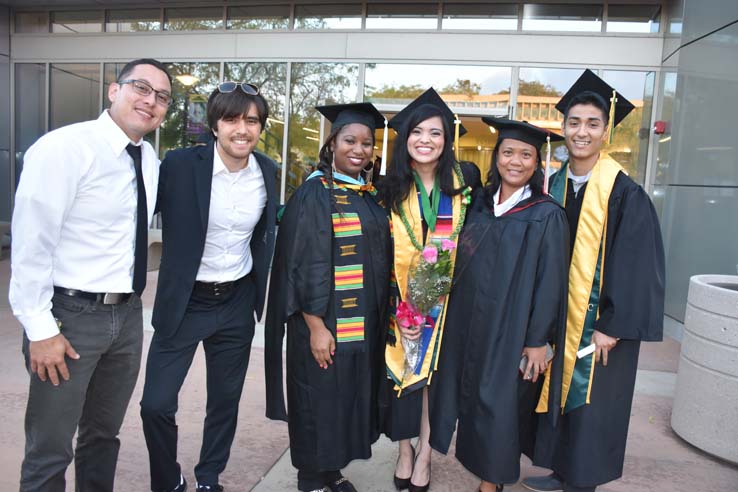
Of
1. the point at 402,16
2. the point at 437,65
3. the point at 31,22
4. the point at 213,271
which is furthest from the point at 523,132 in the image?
the point at 31,22

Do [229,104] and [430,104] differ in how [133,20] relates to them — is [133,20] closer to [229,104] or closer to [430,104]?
[229,104]

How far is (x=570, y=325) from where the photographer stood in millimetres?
2701

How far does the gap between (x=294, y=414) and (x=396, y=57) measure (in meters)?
6.99

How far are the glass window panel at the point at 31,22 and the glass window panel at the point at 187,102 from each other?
2.88 metres

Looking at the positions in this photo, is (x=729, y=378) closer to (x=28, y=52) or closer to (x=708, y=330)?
(x=708, y=330)

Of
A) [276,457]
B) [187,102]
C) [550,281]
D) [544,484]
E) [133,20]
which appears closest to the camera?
[550,281]

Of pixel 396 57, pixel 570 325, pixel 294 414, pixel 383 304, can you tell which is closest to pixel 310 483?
pixel 294 414

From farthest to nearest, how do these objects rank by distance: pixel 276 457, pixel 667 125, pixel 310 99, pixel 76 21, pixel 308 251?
pixel 76 21, pixel 310 99, pixel 667 125, pixel 276 457, pixel 308 251

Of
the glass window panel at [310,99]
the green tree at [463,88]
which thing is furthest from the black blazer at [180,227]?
the green tree at [463,88]

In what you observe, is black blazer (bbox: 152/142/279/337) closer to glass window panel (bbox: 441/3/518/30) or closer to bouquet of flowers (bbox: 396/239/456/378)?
bouquet of flowers (bbox: 396/239/456/378)

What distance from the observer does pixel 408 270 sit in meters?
2.75

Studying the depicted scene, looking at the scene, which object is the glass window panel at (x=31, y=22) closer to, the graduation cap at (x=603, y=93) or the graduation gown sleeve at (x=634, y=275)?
the graduation cap at (x=603, y=93)

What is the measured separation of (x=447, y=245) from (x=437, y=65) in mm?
6549

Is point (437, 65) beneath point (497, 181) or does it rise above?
above
